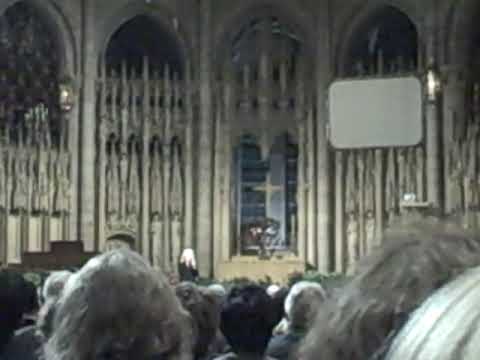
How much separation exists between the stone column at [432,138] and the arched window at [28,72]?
6.48m

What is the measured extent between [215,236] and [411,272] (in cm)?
1695

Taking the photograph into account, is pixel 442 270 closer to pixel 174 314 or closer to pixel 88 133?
pixel 174 314

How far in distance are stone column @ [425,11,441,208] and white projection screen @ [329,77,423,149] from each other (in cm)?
91

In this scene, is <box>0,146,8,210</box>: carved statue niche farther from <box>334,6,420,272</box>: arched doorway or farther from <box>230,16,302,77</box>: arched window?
<box>334,6,420,272</box>: arched doorway

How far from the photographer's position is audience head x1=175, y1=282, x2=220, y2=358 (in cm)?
386

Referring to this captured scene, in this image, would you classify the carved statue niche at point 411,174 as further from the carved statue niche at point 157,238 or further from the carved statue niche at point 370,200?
the carved statue niche at point 157,238

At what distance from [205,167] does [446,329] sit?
17.5m

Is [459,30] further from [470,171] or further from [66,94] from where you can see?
[66,94]

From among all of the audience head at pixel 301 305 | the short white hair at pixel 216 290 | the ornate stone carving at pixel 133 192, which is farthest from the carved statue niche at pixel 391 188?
the audience head at pixel 301 305

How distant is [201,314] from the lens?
12.8ft

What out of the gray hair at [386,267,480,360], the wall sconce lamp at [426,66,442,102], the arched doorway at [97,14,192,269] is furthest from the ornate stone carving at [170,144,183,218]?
the gray hair at [386,267,480,360]

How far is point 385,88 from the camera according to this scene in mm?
15688

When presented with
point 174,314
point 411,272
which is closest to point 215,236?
point 174,314

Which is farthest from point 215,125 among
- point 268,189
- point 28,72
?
point 28,72
